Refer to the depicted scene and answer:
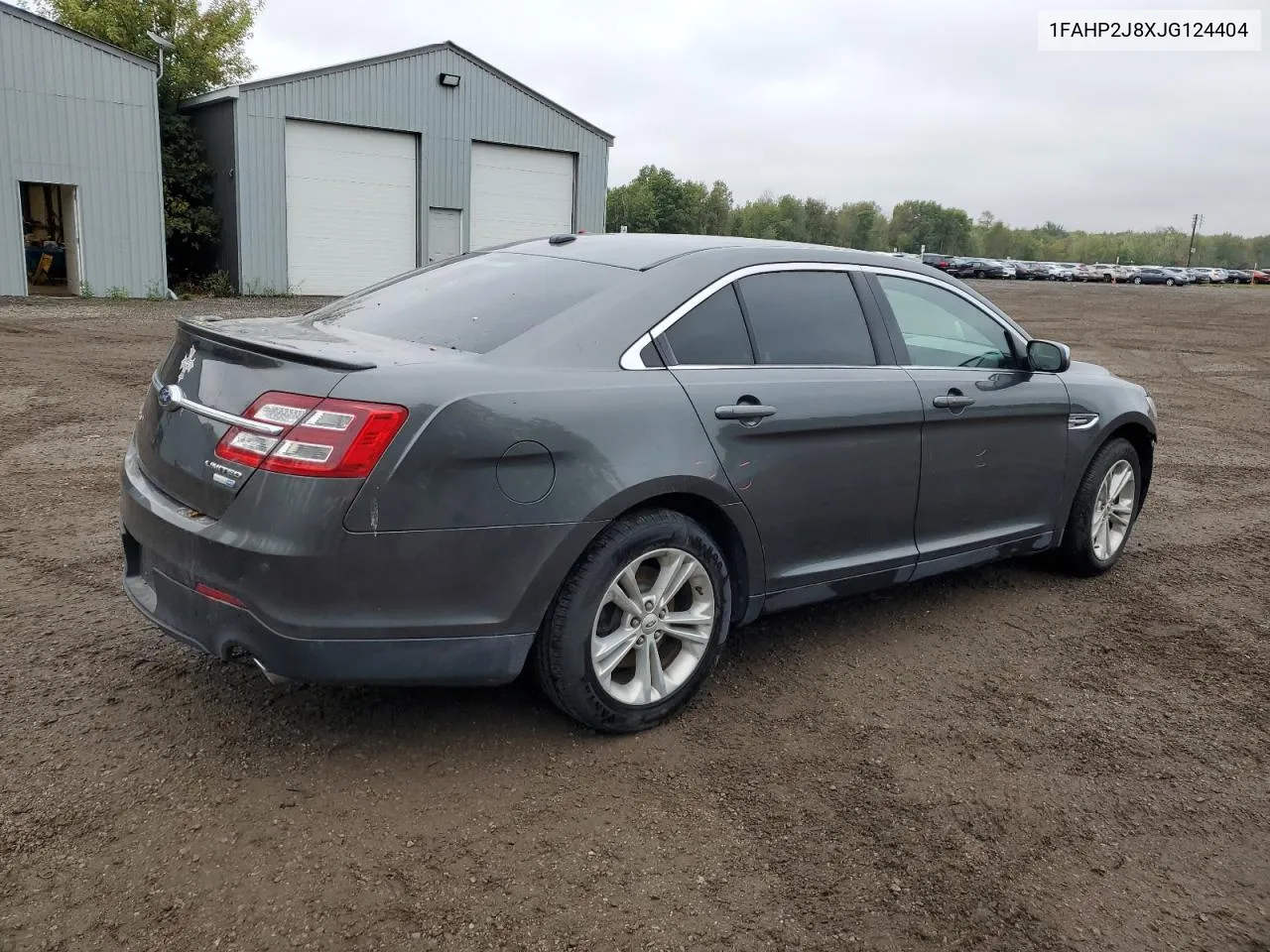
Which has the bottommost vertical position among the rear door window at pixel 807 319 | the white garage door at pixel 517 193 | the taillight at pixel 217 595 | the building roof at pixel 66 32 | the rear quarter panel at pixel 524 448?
the taillight at pixel 217 595

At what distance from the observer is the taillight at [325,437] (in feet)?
9.39

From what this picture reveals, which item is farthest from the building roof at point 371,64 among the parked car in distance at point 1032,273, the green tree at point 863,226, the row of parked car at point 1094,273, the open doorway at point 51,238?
the green tree at point 863,226

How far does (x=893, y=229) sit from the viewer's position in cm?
13538

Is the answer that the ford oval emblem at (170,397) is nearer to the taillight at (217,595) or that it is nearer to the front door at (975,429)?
the taillight at (217,595)

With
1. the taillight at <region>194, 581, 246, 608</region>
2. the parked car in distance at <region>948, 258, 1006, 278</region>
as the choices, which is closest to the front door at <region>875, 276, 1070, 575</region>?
the taillight at <region>194, 581, 246, 608</region>

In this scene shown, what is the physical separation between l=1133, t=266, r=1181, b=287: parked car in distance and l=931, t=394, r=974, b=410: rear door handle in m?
73.2

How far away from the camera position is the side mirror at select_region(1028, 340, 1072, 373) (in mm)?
4910

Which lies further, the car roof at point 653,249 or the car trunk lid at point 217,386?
the car roof at point 653,249

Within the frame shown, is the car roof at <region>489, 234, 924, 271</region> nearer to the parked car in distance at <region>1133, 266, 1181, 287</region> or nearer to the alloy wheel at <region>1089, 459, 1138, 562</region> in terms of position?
the alloy wheel at <region>1089, 459, 1138, 562</region>

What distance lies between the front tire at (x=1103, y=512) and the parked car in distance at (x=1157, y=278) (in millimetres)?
71704

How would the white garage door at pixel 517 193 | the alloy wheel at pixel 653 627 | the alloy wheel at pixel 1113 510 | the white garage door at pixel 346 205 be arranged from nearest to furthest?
1. the alloy wheel at pixel 653 627
2. the alloy wheel at pixel 1113 510
3. the white garage door at pixel 346 205
4. the white garage door at pixel 517 193

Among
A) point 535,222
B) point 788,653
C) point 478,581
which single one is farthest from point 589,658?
point 535,222

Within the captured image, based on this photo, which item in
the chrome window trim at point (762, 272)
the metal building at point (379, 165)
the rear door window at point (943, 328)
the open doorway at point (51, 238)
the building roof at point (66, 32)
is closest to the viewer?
the chrome window trim at point (762, 272)

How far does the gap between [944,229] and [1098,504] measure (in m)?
134
